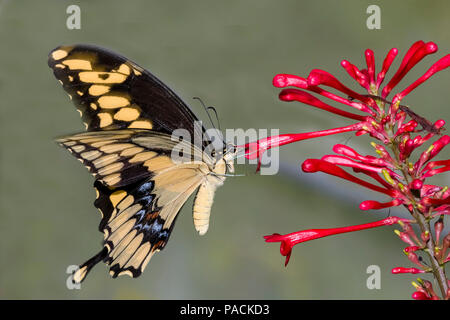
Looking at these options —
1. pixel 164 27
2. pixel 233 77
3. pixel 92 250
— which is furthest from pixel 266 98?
pixel 92 250

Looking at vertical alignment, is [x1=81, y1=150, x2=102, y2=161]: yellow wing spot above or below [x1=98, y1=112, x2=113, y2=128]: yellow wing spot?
below

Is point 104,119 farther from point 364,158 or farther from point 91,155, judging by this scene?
point 364,158

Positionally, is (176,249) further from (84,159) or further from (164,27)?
(84,159)

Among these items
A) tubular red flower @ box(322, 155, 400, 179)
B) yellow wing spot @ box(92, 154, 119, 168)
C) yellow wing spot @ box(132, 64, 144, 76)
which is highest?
yellow wing spot @ box(132, 64, 144, 76)

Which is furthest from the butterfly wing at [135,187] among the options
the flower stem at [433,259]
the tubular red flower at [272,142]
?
the flower stem at [433,259]

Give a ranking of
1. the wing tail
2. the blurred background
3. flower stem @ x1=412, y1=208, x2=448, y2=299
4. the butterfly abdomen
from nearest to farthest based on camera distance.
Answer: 1. flower stem @ x1=412, y1=208, x2=448, y2=299
2. the wing tail
3. the butterfly abdomen
4. the blurred background

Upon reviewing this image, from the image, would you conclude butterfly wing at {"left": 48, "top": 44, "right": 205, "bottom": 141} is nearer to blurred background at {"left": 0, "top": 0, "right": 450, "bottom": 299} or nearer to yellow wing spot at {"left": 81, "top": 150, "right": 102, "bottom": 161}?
yellow wing spot at {"left": 81, "top": 150, "right": 102, "bottom": 161}

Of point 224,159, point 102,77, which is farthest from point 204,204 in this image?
point 102,77

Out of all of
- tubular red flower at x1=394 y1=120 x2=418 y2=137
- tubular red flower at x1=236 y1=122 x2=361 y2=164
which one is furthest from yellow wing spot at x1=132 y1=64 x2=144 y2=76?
tubular red flower at x1=394 y1=120 x2=418 y2=137
